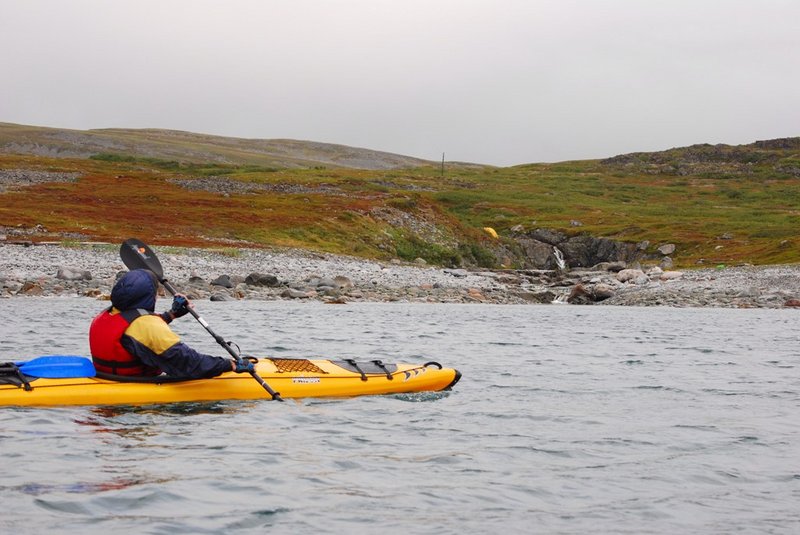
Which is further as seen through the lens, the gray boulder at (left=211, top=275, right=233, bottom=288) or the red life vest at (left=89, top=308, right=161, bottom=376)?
the gray boulder at (left=211, top=275, right=233, bottom=288)

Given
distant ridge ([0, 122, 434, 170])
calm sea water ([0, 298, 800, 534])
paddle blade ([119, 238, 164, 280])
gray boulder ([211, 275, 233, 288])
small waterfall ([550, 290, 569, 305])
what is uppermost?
distant ridge ([0, 122, 434, 170])

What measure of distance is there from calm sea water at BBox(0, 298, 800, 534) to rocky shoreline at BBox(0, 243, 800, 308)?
16.0m

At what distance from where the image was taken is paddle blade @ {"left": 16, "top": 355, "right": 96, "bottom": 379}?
11.3 m

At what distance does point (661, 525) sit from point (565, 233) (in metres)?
62.4

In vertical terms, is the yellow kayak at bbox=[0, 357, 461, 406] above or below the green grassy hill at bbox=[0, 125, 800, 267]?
below

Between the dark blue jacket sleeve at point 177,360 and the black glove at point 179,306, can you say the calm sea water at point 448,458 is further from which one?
the black glove at point 179,306

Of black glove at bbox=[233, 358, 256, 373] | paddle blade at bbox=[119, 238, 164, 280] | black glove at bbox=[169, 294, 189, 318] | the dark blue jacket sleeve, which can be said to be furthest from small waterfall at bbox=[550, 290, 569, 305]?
the dark blue jacket sleeve

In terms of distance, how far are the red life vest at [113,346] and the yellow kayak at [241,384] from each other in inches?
6.5

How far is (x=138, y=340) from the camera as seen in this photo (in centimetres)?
1116

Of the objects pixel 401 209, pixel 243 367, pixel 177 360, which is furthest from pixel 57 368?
pixel 401 209

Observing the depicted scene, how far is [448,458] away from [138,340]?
13.7 ft

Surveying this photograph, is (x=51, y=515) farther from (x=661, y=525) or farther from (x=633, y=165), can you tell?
(x=633, y=165)

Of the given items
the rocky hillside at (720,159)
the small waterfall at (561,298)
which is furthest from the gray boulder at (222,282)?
the rocky hillside at (720,159)

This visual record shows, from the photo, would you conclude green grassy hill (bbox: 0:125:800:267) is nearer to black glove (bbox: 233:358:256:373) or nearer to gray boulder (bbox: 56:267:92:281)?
gray boulder (bbox: 56:267:92:281)
